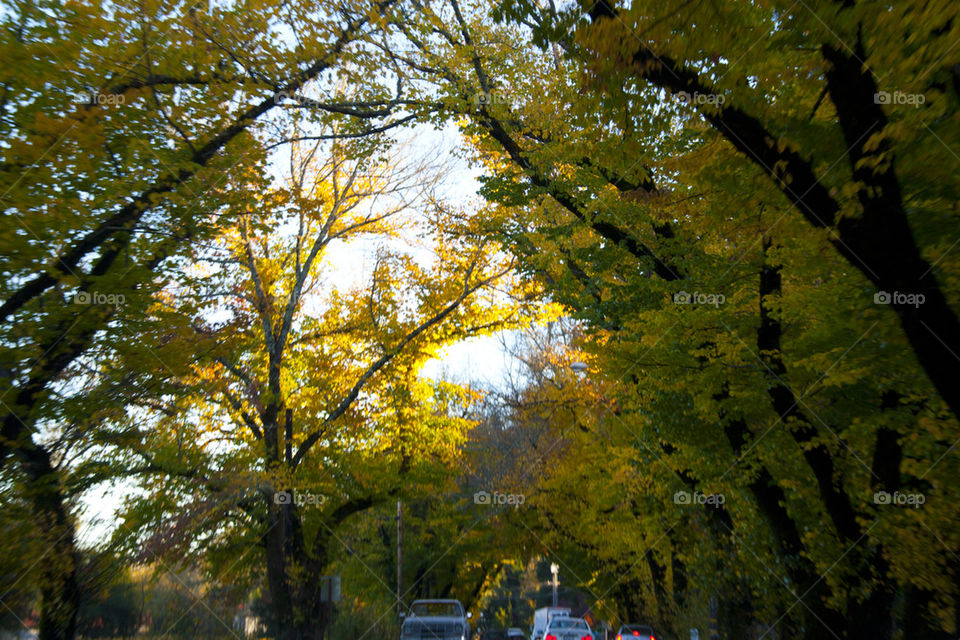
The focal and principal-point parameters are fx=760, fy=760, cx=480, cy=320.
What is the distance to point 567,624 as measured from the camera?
24.1m

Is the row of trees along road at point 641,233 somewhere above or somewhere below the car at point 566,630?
above

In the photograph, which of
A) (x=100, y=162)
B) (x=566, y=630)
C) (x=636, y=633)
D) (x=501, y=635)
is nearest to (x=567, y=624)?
(x=566, y=630)

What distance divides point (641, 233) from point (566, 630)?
15.0m

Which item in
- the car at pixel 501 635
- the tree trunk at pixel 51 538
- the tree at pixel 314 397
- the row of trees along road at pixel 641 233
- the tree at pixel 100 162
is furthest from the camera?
the car at pixel 501 635

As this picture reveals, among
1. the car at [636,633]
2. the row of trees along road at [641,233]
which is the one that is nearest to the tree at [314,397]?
the row of trees along road at [641,233]

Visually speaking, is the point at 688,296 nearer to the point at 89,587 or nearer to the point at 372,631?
the point at 89,587

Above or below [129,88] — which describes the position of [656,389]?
below

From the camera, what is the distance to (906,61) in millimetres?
5410

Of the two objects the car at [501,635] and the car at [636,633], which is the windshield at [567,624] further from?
the car at [501,635]

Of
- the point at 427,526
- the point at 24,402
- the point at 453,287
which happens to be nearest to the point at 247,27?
the point at 24,402

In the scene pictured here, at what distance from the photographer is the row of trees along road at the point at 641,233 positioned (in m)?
6.12

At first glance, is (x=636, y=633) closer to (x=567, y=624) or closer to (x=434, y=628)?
(x=567, y=624)

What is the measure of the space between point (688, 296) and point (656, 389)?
242 cm

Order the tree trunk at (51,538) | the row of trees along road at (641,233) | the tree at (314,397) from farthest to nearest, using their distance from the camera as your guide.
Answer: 1. the tree at (314,397)
2. the tree trunk at (51,538)
3. the row of trees along road at (641,233)
